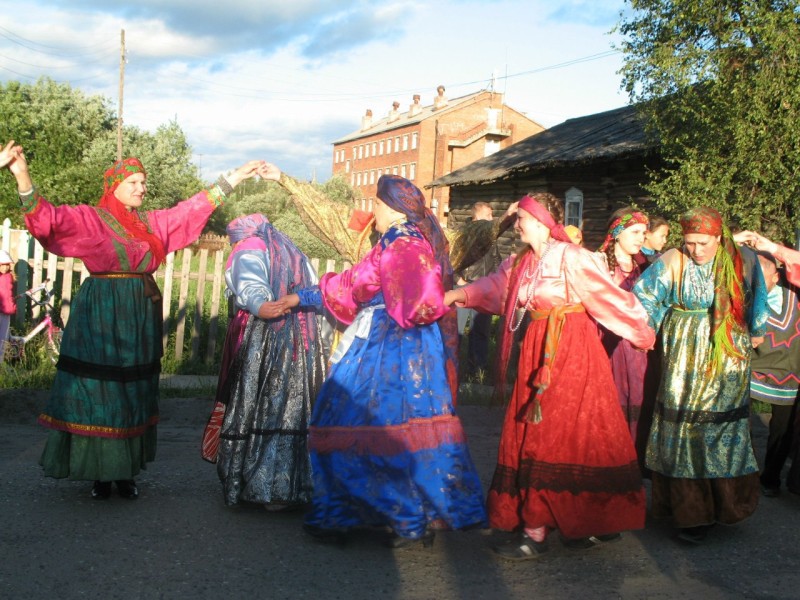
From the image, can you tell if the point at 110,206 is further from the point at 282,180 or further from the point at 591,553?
the point at 591,553

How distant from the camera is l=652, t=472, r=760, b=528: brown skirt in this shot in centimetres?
479

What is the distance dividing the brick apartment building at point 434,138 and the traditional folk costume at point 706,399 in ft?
131

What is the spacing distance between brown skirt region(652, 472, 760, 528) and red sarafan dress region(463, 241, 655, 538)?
0.43 meters

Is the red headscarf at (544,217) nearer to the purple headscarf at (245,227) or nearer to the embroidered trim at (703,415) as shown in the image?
the embroidered trim at (703,415)

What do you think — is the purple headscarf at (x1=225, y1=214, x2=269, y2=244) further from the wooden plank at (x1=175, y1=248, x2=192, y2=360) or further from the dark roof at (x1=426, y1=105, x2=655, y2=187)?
the dark roof at (x1=426, y1=105, x2=655, y2=187)

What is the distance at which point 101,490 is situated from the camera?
5.28 metres

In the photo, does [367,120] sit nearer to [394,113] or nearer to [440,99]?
[394,113]

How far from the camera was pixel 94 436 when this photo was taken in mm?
5082

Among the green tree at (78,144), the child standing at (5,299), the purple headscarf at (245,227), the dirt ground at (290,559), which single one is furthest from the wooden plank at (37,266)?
the green tree at (78,144)

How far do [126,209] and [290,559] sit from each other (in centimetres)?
230

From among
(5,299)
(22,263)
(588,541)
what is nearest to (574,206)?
(22,263)

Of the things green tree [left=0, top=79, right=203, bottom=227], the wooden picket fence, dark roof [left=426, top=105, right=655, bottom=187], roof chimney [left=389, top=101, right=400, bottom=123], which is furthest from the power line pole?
roof chimney [left=389, top=101, right=400, bottom=123]

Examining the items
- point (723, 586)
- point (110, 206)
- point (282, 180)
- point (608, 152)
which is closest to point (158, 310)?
point (110, 206)

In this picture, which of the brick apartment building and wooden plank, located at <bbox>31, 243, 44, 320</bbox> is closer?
wooden plank, located at <bbox>31, 243, 44, 320</bbox>
